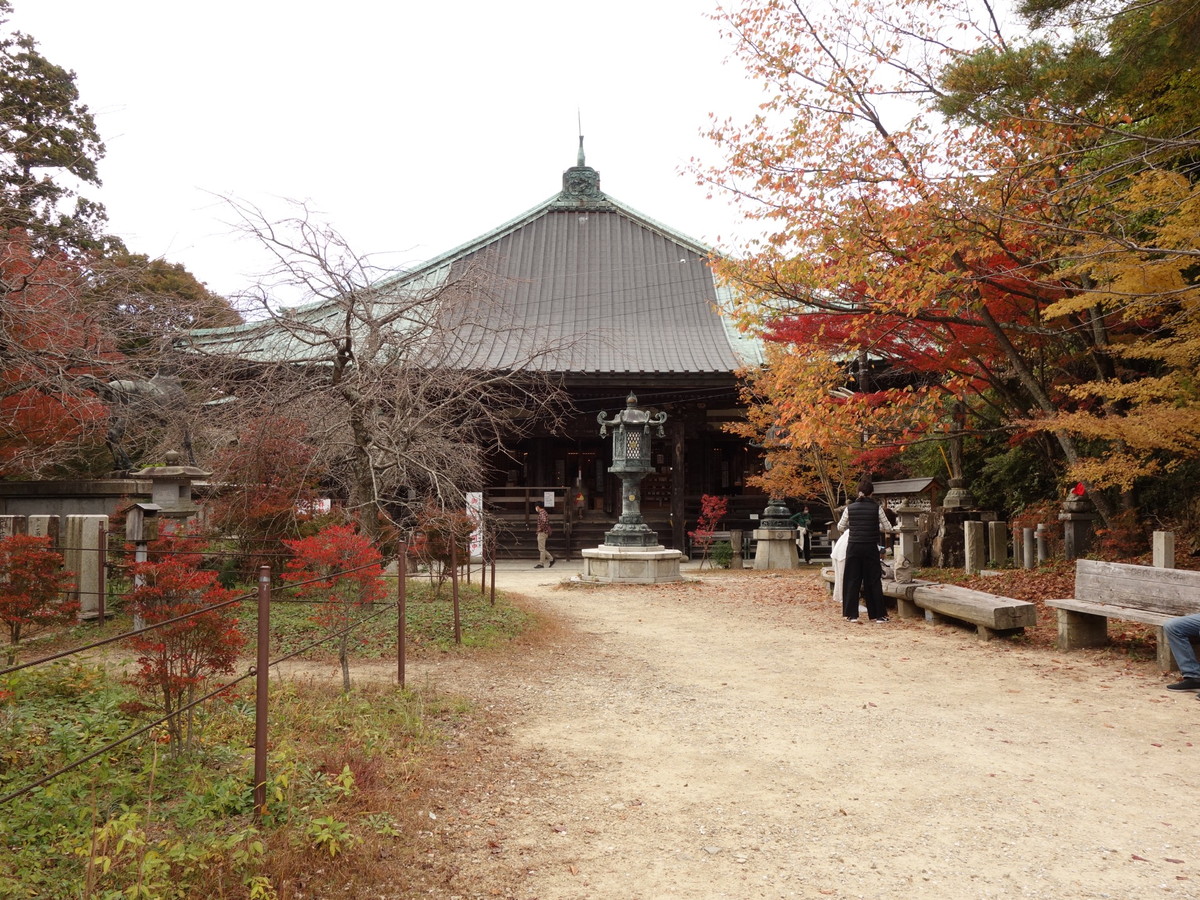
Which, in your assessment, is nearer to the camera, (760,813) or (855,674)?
(760,813)

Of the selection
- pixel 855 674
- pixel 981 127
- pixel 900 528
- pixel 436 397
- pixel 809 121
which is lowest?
pixel 855 674

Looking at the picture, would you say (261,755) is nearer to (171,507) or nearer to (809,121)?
(171,507)

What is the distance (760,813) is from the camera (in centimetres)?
416

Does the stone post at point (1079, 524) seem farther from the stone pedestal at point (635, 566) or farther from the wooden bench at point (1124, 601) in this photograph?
the stone pedestal at point (635, 566)

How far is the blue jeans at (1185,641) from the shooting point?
6375mm

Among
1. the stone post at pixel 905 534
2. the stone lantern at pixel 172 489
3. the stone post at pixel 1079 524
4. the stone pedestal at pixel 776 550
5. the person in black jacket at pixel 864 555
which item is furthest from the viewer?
the stone pedestal at pixel 776 550

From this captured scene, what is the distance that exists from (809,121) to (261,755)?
371 inches

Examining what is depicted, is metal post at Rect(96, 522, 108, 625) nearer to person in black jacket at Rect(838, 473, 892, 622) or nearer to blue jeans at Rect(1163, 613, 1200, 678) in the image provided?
person in black jacket at Rect(838, 473, 892, 622)

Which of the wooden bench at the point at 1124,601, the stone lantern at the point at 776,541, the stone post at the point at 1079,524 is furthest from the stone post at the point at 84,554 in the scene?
the stone lantern at the point at 776,541

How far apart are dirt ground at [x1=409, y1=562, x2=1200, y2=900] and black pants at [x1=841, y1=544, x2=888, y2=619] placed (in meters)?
1.90

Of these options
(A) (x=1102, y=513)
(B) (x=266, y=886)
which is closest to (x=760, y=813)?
(B) (x=266, y=886)

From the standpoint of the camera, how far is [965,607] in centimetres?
898

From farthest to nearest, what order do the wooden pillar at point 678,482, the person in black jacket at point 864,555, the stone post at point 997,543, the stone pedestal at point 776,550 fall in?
the wooden pillar at point 678,482 → the stone pedestal at point 776,550 → the stone post at point 997,543 → the person in black jacket at point 864,555

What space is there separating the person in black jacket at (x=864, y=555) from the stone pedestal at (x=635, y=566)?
5.30 m
